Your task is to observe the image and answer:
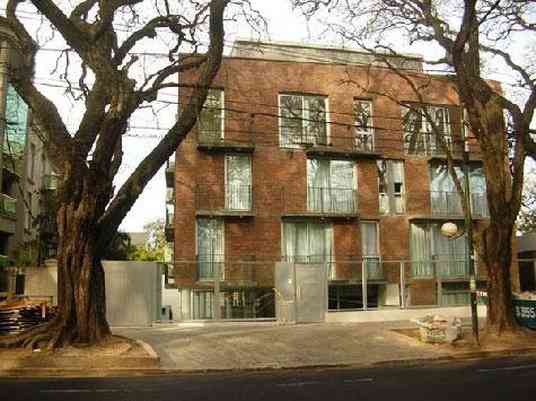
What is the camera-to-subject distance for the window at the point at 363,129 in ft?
88.6

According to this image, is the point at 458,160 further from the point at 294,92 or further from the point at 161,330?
the point at 161,330

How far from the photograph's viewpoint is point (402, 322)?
63.9 feet

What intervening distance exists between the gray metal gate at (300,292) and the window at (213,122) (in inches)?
318

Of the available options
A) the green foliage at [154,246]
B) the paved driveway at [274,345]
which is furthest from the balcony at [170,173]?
the green foliage at [154,246]

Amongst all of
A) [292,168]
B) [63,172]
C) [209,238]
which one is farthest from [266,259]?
[63,172]

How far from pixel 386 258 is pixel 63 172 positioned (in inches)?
691

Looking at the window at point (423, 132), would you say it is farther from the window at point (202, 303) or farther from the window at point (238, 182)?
the window at point (202, 303)

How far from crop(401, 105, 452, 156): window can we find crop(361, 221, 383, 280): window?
433 centimetres

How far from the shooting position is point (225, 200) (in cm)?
2483

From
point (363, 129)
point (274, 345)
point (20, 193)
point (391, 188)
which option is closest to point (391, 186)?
point (391, 188)

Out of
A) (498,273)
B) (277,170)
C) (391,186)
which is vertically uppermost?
(277,170)

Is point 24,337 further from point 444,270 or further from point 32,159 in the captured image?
point 32,159

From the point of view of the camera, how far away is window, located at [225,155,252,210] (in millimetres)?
24969

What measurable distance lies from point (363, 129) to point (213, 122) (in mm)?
7234
